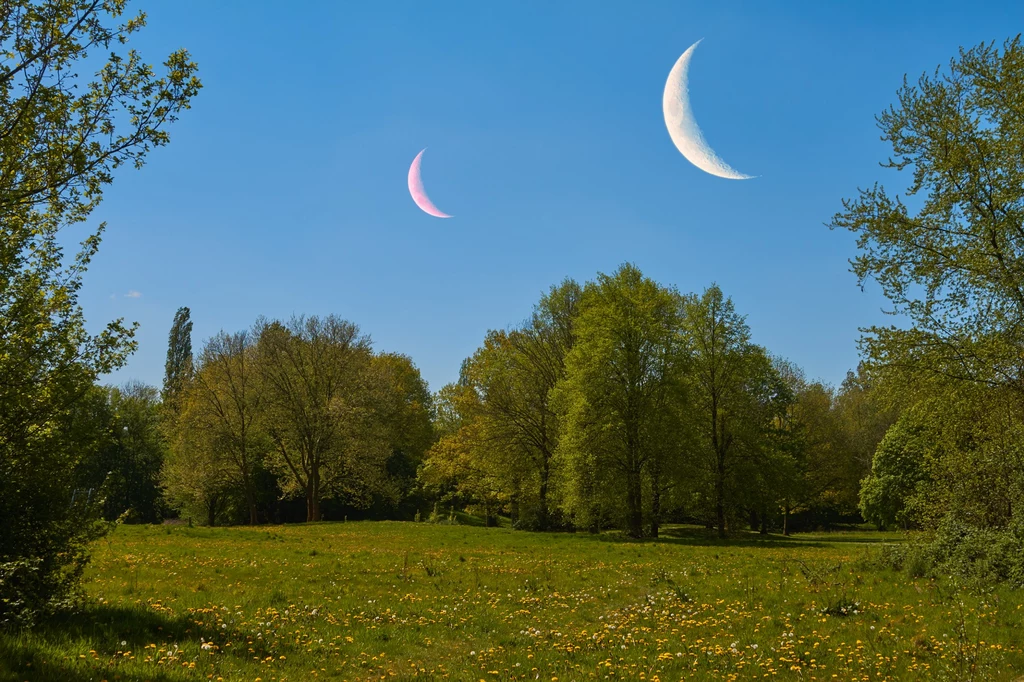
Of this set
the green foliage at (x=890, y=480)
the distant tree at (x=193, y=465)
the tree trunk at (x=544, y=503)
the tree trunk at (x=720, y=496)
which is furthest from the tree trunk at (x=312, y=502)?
the green foliage at (x=890, y=480)

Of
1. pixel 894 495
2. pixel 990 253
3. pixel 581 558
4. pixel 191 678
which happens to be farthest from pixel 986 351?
pixel 894 495

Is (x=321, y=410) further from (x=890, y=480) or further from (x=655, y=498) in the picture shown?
(x=890, y=480)

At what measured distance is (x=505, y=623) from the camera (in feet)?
44.4

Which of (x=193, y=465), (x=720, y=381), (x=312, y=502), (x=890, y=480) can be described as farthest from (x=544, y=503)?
(x=890, y=480)

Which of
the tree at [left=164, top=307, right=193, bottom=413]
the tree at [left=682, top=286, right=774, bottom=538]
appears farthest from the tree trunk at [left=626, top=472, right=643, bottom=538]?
the tree at [left=164, top=307, right=193, bottom=413]

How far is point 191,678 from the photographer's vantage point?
8344mm

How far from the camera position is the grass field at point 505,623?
9555mm

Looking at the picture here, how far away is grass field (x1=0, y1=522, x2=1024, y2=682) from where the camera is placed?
9.55 meters

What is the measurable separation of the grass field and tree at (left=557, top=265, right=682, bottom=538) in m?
16.1

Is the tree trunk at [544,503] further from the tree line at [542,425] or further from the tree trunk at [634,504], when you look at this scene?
the tree trunk at [634,504]

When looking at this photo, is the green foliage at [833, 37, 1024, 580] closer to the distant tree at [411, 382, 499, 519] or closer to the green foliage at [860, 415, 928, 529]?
the distant tree at [411, 382, 499, 519]

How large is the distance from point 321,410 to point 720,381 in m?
31.2

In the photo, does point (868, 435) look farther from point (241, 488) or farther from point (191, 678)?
point (191, 678)

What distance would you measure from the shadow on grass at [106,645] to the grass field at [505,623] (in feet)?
0.11
